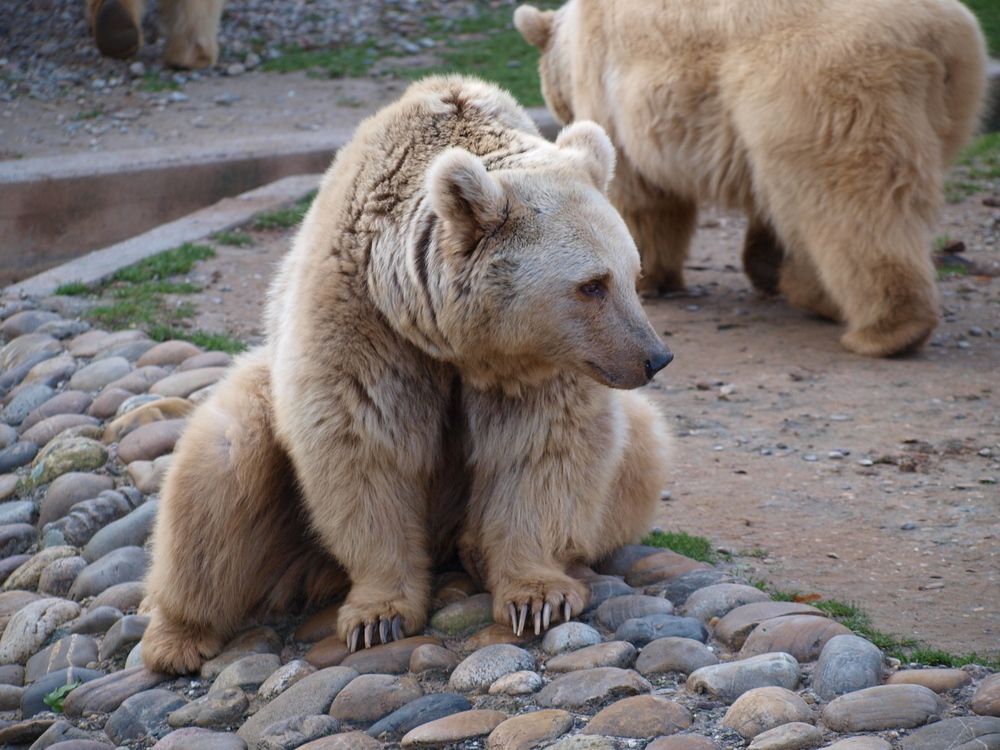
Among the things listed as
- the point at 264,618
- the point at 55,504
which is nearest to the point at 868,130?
the point at 264,618

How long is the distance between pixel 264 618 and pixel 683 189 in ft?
14.0

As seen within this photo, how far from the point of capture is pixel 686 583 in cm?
328

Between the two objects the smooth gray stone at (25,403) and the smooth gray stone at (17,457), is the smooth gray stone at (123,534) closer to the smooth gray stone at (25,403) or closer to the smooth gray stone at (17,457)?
the smooth gray stone at (17,457)

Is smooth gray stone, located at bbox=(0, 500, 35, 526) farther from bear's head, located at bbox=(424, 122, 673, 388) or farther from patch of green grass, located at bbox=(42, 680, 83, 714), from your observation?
bear's head, located at bbox=(424, 122, 673, 388)

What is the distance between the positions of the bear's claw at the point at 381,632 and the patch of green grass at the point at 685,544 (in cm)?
110

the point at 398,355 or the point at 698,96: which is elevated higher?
the point at 698,96

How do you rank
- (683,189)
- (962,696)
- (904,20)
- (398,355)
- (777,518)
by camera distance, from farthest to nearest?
1. (683,189)
2. (904,20)
3. (777,518)
4. (398,355)
5. (962,696)

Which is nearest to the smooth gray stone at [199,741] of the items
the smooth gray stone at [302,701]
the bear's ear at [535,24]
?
the smooth gray stone at [302,701]

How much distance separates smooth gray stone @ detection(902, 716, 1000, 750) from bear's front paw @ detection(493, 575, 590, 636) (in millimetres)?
1053

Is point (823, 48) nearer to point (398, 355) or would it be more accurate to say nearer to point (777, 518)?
point (777, 518)

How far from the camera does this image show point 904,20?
5.45m

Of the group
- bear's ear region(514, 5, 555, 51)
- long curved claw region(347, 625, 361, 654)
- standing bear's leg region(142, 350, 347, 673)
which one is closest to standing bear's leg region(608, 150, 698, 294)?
bear's ear region(514, 5, 555, 51)

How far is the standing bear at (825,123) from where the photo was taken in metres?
5.39

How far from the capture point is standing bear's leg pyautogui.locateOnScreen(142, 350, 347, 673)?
3211 millimetres
